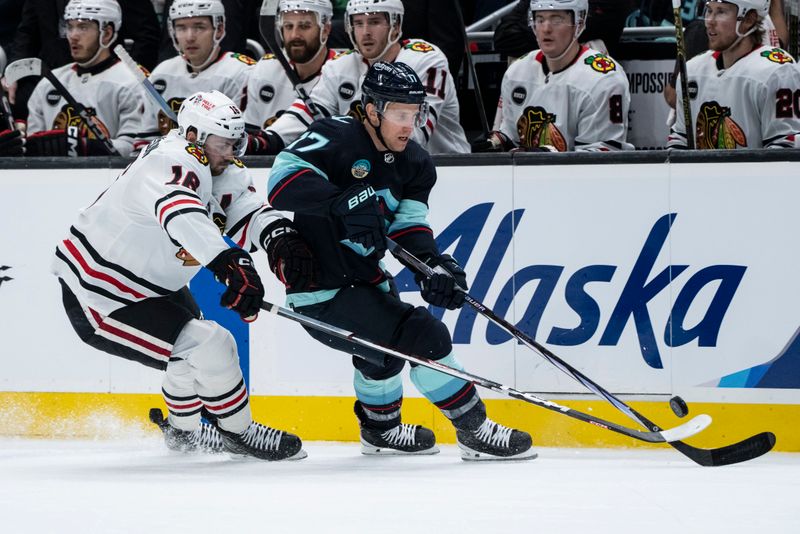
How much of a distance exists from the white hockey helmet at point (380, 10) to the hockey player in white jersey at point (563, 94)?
1.69 feet

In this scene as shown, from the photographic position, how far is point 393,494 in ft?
11.1

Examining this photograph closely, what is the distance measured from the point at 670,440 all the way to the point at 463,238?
117 centimetres

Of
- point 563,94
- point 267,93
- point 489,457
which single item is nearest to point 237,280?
point 489,457

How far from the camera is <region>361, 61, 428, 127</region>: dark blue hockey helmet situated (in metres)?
3.99

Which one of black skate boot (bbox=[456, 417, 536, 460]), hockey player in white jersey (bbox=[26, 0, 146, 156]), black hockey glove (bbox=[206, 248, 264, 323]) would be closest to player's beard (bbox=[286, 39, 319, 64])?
hockey player in white jersey (bbox=[26, 0, 146, 156])

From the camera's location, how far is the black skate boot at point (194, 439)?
4402 millimetres

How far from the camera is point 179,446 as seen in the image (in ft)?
14.5

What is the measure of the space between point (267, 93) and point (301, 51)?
0.25 metres

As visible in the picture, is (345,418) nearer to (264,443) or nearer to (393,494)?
(264,443)

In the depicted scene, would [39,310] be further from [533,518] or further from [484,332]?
[533,518]

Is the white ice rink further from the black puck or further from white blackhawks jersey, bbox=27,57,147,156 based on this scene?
white blackhawks jersey, bbox=27,57,147,156

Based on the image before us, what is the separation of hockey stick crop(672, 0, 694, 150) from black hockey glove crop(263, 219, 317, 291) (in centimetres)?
165

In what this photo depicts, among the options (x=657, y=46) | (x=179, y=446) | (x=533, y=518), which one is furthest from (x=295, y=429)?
(x=657, y=46)

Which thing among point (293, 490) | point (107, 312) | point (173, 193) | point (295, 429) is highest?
point (173, 193)
